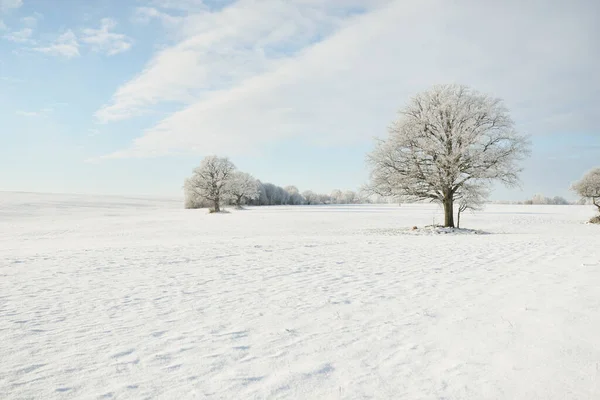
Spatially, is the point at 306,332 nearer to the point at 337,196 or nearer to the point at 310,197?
the point at 310,197

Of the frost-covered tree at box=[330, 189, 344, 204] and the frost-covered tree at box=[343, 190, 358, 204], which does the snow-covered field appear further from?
the frost-covered tree at box=[343, 190, 358, 204]

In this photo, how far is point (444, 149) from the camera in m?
22.8

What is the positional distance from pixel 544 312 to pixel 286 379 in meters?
4.41

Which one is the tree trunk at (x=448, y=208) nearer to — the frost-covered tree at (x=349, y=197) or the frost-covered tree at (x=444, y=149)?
the frost-covered tree at (x=444, y=149)

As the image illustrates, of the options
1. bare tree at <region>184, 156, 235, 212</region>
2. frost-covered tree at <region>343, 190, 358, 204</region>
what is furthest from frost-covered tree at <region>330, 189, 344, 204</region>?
bare tree at <region>184, 156, 235, 212</region>

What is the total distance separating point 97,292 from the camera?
23.5 ft

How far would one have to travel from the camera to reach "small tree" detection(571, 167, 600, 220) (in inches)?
1432

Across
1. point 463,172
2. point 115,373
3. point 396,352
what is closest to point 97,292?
point 115,373

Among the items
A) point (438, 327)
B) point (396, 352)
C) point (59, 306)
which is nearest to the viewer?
point (396, 352)

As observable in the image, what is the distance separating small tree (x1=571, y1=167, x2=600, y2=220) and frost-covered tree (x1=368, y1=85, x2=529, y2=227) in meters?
22.1

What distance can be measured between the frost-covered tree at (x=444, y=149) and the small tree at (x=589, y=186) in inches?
872

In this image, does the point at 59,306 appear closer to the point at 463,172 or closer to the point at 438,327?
the point at 438,327

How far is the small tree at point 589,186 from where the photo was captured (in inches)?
1432

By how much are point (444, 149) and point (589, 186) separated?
26.3 meters
